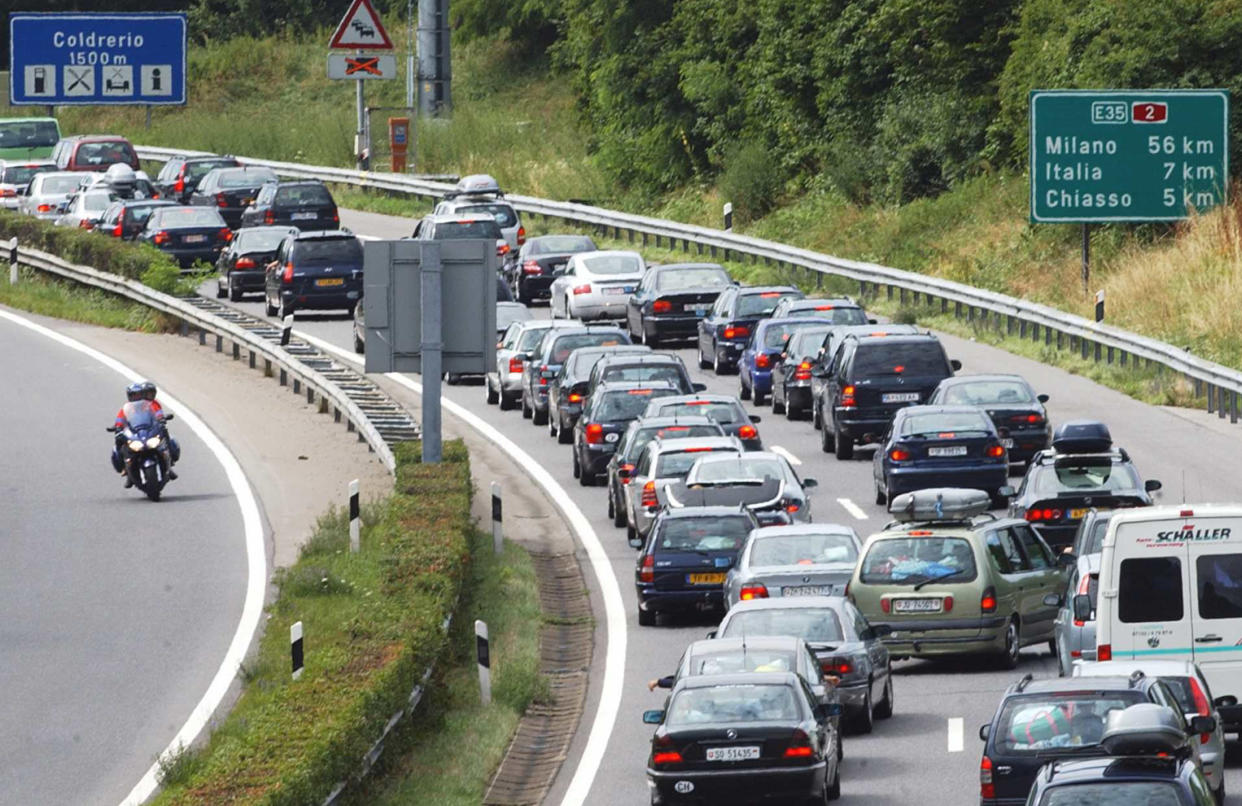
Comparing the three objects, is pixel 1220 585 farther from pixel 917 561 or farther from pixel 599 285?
pixel 599 285

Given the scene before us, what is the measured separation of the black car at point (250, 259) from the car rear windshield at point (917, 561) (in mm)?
30790

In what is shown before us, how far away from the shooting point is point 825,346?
39812mm

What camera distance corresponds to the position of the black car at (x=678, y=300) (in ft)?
158

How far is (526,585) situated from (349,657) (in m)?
8.93

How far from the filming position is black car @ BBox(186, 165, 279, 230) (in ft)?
219

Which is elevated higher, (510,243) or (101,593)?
(510,243)

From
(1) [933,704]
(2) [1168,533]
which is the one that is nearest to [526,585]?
(1) [933,704]

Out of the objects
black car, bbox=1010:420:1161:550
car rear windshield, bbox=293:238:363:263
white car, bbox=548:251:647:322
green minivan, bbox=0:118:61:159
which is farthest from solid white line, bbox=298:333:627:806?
green minivan, bbox=0:118:61:159

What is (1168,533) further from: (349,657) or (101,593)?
(101,593)

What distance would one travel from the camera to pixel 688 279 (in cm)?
4844

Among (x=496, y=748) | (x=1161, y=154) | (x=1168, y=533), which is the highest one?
(x=1161, y=154)

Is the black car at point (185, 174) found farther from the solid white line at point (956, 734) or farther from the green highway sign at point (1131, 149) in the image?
the solid white line at point (956, 734)

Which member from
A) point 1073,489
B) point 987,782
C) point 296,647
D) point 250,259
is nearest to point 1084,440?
point 1073,489

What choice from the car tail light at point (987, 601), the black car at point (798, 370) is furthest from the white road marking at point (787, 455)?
the car tail light at point (987, 601)
